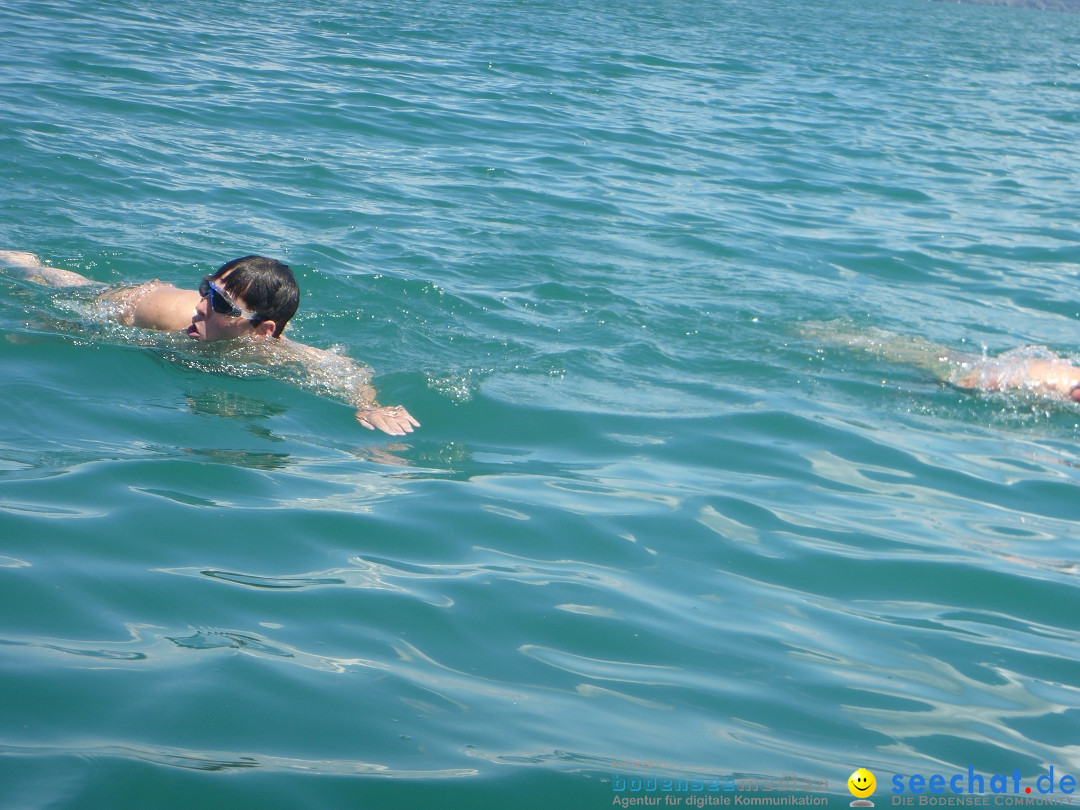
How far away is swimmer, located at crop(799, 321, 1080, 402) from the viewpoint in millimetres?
6434

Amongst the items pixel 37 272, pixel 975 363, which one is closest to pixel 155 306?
pixel 37 272

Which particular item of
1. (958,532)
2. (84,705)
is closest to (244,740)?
(84,705)

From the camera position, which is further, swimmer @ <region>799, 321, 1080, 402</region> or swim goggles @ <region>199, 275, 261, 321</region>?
swimmer @ <region>799, 321, 1080, 402</region>

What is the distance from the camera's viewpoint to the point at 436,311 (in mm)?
7094

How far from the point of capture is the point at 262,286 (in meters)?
5.61

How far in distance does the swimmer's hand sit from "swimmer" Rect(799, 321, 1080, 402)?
3208mm

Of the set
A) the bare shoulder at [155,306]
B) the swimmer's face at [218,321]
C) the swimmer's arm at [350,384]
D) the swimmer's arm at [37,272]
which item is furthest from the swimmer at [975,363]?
the swimmer's arm at [37,272]

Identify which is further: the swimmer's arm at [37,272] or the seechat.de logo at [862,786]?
the swimmer's arm at [37,272]

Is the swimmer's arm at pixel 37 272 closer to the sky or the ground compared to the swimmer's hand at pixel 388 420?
closer to the sky

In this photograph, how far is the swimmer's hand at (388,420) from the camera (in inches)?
205

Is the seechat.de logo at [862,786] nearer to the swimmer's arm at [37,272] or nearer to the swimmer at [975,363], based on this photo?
the swimmer at [975,363]

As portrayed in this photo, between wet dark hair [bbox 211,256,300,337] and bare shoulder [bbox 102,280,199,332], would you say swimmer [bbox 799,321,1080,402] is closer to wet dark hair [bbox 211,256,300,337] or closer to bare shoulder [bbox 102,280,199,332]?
wet dark hair [bbox 211,256,300,337]

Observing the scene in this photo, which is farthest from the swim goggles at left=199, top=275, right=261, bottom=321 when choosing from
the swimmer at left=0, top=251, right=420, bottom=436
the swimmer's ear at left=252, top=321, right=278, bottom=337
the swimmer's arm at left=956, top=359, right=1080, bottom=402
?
the swimmer's arm at left=956, top=359, right=1080, bottom=402

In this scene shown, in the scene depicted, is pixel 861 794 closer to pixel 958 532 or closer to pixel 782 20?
pixel 958 532
